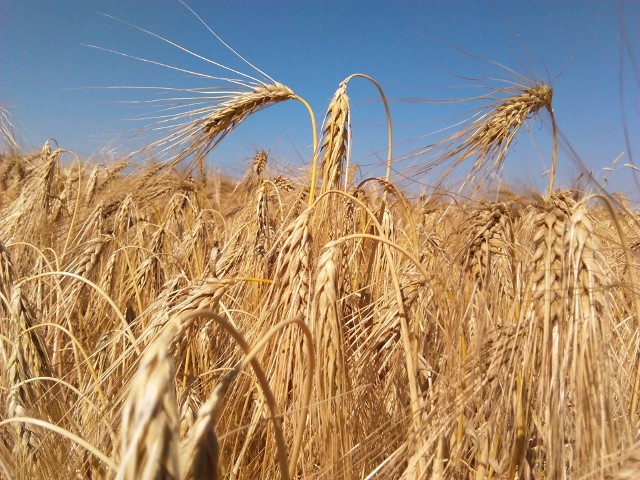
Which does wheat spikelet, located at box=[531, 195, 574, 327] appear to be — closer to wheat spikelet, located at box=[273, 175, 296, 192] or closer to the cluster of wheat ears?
the cluster of wheat ears

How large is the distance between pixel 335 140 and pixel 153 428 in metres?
1.27

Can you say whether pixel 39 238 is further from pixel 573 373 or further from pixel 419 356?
pixel 573 373

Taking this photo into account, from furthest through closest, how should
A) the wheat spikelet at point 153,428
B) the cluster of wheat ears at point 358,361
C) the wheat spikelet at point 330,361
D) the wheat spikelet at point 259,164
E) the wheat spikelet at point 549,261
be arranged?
the wheat spikelet at point 259,164
the wheat spikelet at point 330,361
the wheat spikelet at point 549,261
the cluster of wheat ears at point 358,361
the wheat spikelet at point 153,428

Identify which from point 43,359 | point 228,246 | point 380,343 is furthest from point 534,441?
point 228,246

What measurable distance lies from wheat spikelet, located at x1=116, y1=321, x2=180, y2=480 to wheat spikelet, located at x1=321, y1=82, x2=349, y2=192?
1.13 metres

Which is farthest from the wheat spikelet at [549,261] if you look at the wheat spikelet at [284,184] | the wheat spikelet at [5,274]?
the wheat spikelet at [284,184]

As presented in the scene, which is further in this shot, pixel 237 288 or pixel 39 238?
pixel 39 238

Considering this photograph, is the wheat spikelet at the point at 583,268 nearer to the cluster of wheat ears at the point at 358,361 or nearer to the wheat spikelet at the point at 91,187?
the cluster of wheat ears at the point at 358,361

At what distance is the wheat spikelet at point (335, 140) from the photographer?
155 centimetres

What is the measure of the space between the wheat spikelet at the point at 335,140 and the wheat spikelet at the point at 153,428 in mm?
1133

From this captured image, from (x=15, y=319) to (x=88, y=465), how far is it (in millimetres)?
438

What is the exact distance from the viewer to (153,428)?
1.35 ft

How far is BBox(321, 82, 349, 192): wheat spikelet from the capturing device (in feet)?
5.08

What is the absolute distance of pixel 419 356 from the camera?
1.32 metres
